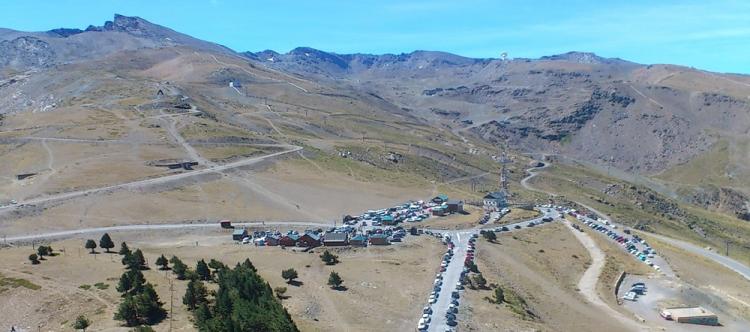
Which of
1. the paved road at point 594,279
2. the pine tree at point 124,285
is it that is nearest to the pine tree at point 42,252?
the pine tree at point 124,285

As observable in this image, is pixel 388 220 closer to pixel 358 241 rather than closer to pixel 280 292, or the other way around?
pixel 358 241

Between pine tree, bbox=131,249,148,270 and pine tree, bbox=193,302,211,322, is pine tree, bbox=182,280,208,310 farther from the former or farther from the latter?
pine tree, bbox=131,249,148,270

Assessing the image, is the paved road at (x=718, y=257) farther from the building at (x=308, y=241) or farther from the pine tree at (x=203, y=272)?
the pine tree at (x=203, y=272)

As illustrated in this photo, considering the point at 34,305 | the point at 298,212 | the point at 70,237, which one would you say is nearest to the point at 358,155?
the point at 298,212

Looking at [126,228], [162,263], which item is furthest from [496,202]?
[162,263]

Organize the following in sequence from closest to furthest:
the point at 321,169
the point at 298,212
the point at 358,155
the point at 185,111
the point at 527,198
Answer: the point at 298,212
the point at 321,169
the point at 527,198
the point at 358,155
the point at 185,111

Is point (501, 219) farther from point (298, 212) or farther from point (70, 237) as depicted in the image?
point (70, 237)
